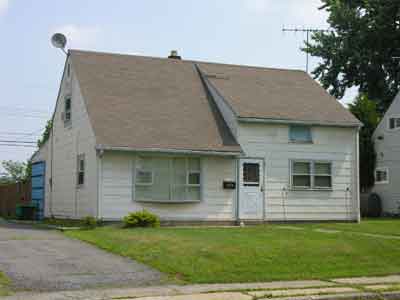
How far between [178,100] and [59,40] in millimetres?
5092

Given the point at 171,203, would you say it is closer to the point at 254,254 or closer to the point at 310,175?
the point at 310,175

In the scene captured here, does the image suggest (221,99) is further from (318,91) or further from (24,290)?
(24,290)

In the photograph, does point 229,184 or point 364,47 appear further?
point 364,47

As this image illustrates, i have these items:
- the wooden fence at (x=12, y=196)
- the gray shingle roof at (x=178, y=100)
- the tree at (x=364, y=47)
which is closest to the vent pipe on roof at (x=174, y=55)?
the gray shingle roof at (x=178, y=100)

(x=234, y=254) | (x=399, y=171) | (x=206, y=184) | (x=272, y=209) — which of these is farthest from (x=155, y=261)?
(x=399, y=171)

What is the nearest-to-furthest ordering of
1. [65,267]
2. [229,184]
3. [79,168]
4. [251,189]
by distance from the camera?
[65,267], [229,184], [251,189], [79,168]

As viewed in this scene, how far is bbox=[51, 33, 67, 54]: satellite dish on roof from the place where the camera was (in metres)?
25.0

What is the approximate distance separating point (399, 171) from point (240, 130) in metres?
11.4

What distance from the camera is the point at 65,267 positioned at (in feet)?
41.4

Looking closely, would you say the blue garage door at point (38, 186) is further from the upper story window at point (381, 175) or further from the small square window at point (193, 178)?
the upper story window at point (381, 175)

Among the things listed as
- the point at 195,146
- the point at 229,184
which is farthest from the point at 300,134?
the point at 195,146

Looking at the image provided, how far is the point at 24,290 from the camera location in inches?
418

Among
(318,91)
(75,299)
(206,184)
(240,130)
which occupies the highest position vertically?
(318,91)

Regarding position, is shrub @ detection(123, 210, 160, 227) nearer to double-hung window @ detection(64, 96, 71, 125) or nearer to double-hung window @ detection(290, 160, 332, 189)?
double-hung window @ detection(290, 160, 332, 189)
